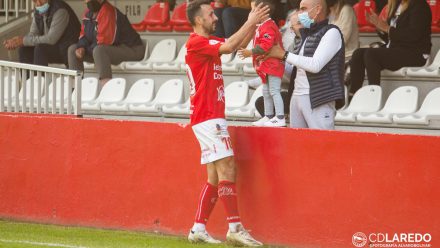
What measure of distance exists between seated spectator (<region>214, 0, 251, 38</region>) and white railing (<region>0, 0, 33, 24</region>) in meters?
4.17

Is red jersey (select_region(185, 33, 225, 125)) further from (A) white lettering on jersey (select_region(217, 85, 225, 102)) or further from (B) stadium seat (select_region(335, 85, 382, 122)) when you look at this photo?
(B) stadium seat (select_region(335, 85, 382, 122))

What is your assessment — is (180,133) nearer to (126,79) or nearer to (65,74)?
(65,74)

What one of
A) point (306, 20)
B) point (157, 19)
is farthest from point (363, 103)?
point (157, 19)

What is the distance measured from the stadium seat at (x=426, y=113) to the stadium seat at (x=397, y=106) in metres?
0.11

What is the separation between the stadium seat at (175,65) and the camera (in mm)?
15656

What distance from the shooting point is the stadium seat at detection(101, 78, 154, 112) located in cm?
1528

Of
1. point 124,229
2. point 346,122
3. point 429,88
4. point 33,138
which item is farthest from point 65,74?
point 429,88

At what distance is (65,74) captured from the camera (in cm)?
1195

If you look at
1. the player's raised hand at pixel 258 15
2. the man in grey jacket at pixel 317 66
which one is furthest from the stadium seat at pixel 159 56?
the player's raised hand at pixel 258 15

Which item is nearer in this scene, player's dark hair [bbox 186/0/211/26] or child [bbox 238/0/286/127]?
player's dark hair [bbox 186/0/211/26]

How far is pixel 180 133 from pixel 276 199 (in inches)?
44.7

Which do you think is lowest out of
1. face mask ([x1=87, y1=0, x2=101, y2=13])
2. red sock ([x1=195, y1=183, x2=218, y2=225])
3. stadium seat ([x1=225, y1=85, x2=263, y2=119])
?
red sock ([x1=195, y1=183, x2=218, y2=225])

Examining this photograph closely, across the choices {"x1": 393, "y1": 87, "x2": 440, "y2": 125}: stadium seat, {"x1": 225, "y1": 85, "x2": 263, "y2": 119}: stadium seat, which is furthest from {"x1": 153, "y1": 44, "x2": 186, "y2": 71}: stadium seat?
{"x1": 393, "y1": 87, "x2": 440, "y2": 125}: stadium seat

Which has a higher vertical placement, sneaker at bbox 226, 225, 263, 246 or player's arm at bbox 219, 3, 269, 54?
player's arm at bbox 219, 3, 269, 54
